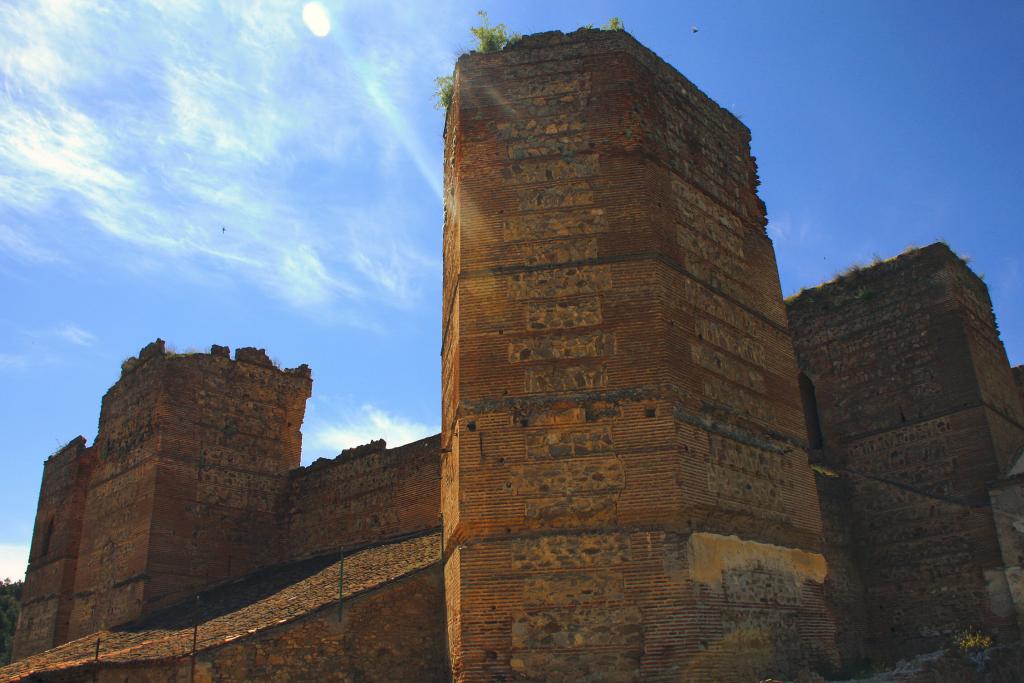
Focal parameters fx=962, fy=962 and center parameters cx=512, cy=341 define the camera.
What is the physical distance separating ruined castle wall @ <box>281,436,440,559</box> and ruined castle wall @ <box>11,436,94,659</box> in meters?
4.75

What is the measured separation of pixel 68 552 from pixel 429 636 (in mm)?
11165

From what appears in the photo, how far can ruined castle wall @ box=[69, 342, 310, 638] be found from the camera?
626 inches

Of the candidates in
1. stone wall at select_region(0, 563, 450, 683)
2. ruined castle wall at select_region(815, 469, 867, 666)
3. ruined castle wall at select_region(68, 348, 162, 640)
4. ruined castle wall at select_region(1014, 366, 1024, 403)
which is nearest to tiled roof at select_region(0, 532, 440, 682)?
stone wall at select_region(0, 563, 450, 683)

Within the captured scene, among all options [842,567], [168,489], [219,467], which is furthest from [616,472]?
[219,467]

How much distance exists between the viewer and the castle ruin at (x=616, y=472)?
8719 mm

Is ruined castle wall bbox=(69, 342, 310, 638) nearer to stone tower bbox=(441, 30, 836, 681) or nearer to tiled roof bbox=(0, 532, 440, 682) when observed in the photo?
tiled roof bbox=(0, 532, 440, 682)

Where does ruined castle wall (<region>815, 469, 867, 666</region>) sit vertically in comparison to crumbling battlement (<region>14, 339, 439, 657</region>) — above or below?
below

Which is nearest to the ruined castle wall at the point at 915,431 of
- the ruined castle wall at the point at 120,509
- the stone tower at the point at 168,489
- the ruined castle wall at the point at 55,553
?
the stone tower at the point at 168,489

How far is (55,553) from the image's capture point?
18969mm

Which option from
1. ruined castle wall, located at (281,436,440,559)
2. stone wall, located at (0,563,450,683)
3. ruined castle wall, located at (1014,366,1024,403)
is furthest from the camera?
ruined castle wall, located at (1014,366,1024,403)

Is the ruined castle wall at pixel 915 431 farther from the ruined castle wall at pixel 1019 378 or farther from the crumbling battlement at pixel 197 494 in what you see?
the crumbling battlement at pixel 197 494

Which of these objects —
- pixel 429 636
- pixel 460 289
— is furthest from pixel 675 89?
pixel 429 636

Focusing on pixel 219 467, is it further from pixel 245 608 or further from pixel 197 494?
pixel 245 608

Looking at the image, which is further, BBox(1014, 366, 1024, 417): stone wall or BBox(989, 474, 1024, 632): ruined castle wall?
BBox(1014, 366, 1024, 417): stone wall
